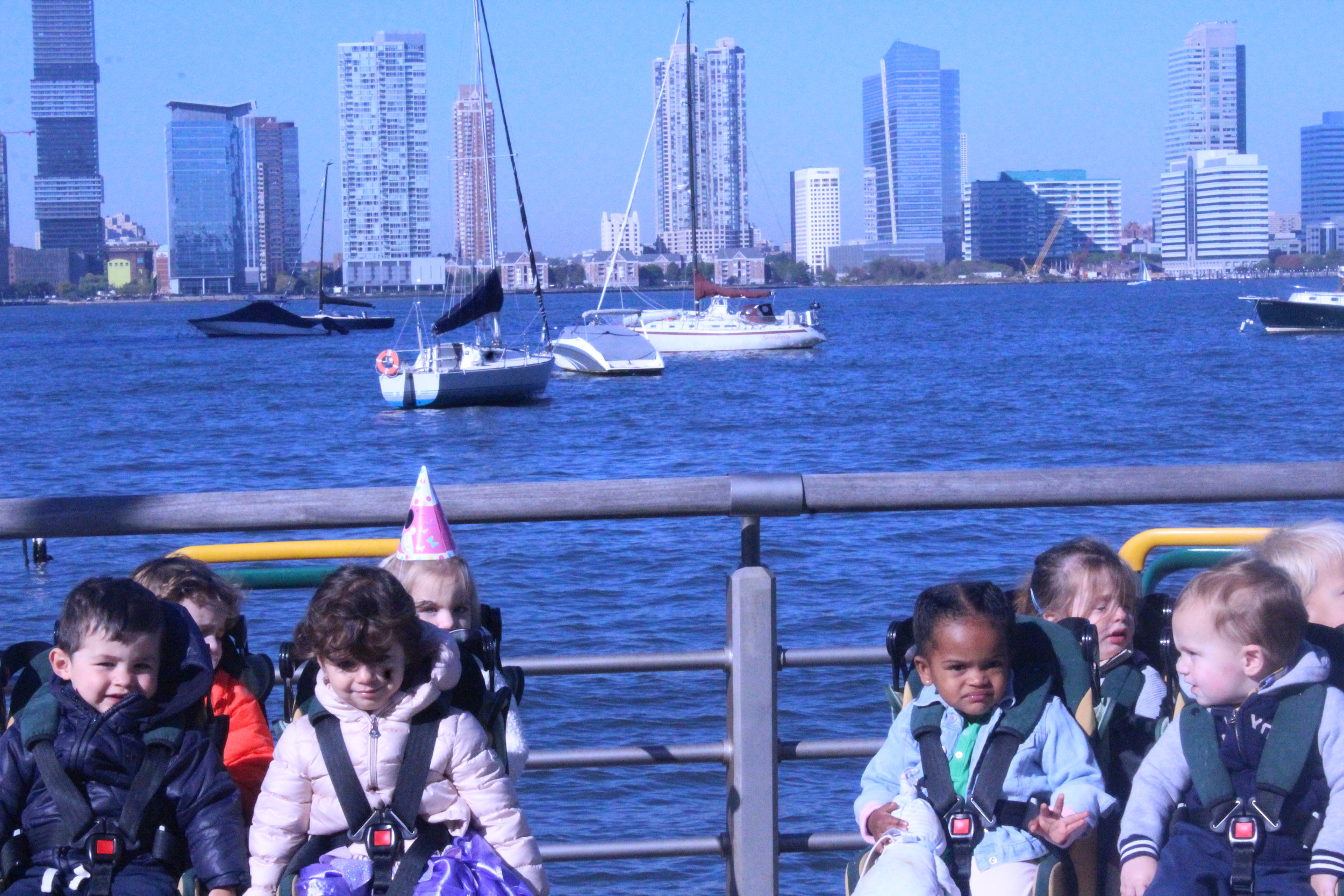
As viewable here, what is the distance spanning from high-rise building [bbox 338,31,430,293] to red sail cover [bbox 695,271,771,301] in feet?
272

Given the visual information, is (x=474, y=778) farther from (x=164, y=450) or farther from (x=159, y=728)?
(x=164, y=450)

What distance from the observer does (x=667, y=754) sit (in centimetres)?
309

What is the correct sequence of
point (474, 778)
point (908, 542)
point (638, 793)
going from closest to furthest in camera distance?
1. point (474, 778)
2. point (638, 793)
3. point (908, 542)

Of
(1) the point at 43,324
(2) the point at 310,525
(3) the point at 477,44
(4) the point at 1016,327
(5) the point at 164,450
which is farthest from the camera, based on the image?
(1) the point at 43,324

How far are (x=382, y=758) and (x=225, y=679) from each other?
1.78 feet

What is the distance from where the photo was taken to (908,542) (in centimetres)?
1666

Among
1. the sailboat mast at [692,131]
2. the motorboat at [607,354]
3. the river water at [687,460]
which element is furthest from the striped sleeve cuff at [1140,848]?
the sailboat mast at [692,131]

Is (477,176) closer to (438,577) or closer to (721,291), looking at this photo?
(721,291)

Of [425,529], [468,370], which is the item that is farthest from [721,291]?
[425,529]

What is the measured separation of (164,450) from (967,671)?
3520cm

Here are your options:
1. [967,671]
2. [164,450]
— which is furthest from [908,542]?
[164,450]

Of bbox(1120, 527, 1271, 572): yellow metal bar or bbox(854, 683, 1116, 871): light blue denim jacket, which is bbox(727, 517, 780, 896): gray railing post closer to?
bbox(854, 683, 1116, 871): light blue denim jacket

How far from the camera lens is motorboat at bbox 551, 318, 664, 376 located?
53.5 m

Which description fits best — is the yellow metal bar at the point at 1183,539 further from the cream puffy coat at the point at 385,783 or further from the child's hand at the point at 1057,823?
the cream puffy coat at the point at 385,783
